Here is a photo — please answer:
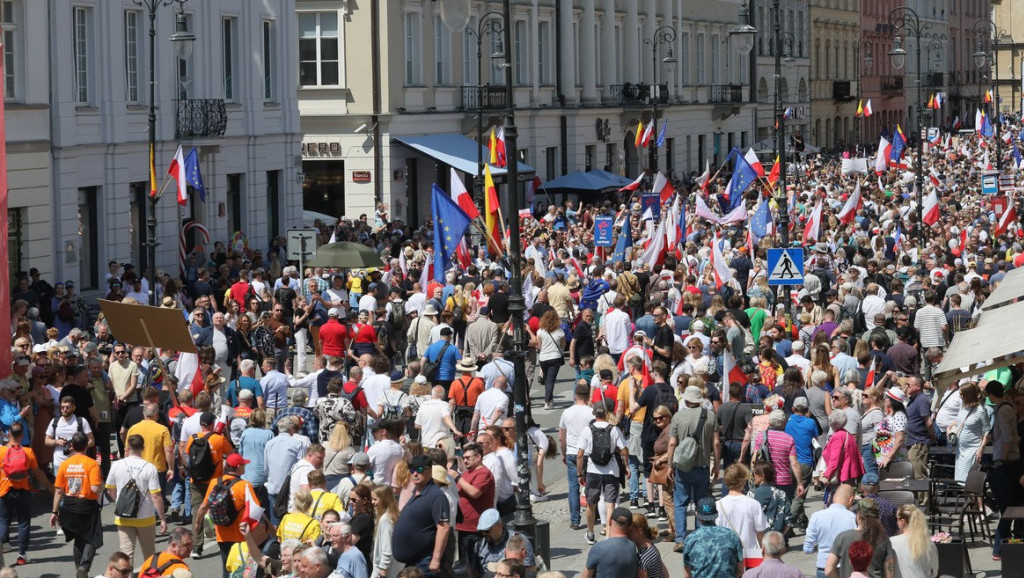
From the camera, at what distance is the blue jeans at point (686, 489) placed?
1600 centimetres

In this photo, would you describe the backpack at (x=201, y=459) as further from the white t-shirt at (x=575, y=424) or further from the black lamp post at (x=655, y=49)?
the black lamp post at (x=655, y=49)

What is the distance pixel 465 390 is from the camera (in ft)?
61.8

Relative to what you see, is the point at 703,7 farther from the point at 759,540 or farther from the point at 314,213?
the point at 759,540

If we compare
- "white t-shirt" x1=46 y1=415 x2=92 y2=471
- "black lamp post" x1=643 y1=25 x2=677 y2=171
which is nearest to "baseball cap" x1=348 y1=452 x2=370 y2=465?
"white t-shirt" x1=46 y1=415 x2=92 y2=471

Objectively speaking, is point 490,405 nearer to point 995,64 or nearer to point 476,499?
point 476,499

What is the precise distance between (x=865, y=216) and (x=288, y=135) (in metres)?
13.1

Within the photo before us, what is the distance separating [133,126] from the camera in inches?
1345

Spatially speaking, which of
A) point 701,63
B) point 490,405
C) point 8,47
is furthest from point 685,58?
point 490,405

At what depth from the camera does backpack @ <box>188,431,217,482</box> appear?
15.4 meters

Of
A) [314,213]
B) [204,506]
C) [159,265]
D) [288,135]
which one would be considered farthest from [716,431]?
[314,213]

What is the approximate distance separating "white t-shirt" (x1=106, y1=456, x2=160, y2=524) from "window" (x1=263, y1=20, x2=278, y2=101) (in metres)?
25.6

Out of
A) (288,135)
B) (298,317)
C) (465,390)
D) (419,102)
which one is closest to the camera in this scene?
(465,390)

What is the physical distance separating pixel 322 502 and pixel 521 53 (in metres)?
42.2

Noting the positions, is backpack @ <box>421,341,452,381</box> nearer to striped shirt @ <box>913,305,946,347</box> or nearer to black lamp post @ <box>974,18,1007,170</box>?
striped shirt @ <box>913,305,946,347</box>
